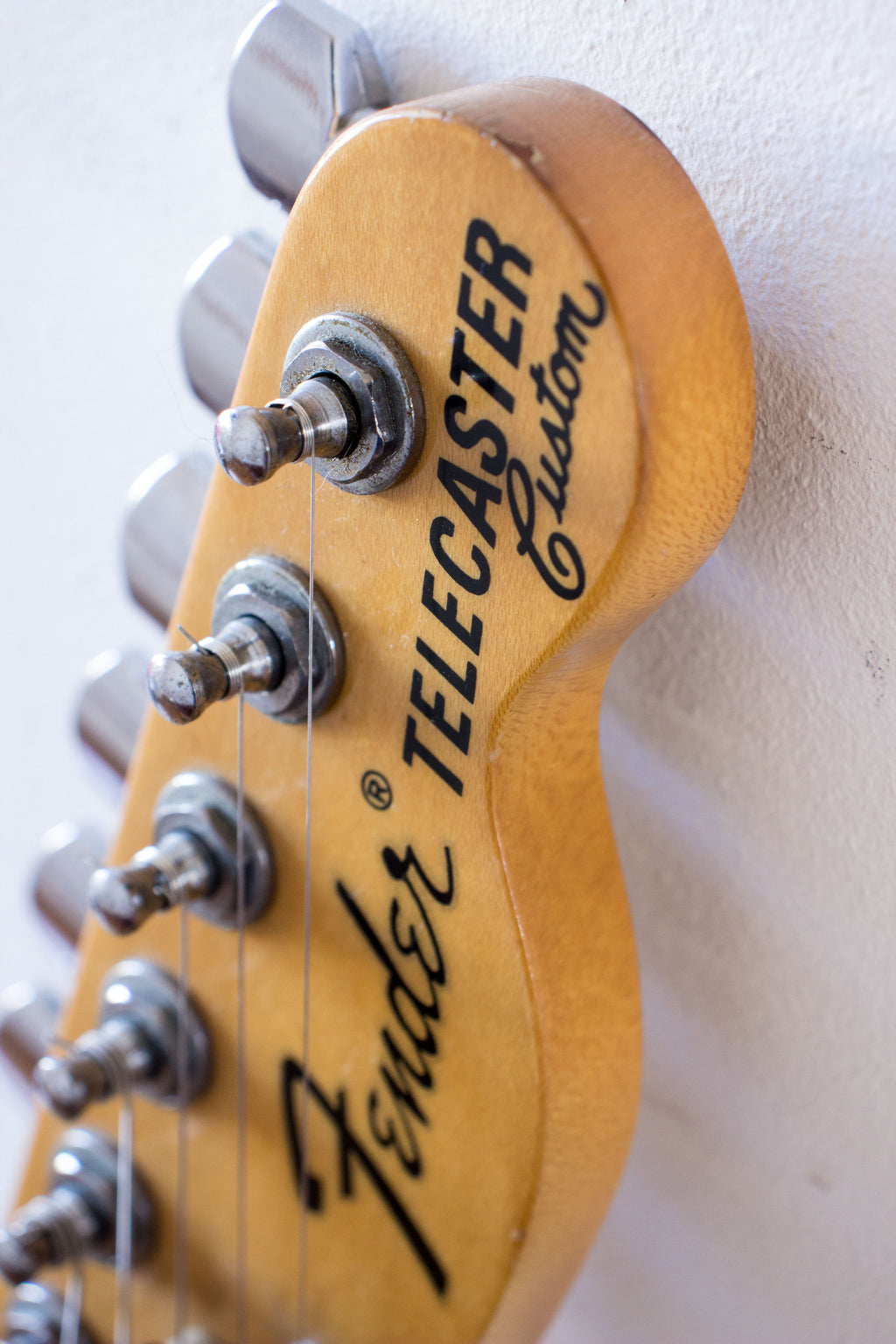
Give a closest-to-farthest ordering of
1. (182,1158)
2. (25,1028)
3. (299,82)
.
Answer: (299,82) → (182,1158) → (25,1028)

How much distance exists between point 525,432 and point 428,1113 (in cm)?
21

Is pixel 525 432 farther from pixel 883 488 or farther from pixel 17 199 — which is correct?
pixel 17 199

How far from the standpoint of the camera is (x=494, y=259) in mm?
288

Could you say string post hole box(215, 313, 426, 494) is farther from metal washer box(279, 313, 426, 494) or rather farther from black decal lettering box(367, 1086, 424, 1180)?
black decal lettering box(367, 1086, 424, 1180)

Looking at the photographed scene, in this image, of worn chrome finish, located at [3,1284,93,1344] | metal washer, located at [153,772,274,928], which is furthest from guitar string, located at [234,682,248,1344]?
worn chrome finish, located at [3,1284,93,1344]

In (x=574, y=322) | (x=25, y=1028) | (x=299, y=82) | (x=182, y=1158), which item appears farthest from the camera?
(x=25, y=1028)

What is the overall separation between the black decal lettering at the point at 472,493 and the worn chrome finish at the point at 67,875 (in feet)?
1.04

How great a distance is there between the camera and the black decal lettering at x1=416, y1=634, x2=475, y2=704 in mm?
335

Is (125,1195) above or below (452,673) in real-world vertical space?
below

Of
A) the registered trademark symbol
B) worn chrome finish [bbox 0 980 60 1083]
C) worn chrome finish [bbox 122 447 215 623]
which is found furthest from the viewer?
worn chrome finish [bbox 0 980 60 1083]

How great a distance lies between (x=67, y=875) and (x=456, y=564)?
0.32 m

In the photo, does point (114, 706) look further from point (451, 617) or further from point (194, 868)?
point (451, 617)

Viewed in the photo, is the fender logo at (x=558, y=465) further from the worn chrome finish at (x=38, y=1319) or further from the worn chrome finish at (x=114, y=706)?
the worn chrome finish at (x=38, y=1319)

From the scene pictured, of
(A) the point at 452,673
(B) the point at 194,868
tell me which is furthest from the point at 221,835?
(A) the point at 452,673
